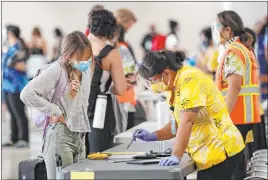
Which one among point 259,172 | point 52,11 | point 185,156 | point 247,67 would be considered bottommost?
point 259,172

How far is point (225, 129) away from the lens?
3.76 m

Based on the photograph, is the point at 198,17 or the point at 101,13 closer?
the point at 101,13

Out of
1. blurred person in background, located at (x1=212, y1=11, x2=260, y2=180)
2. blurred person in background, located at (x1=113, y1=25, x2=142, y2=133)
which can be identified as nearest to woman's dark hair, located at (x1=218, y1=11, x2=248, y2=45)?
blurred person in background, located at (x1=212, y1=11, x2=260, y2=180)

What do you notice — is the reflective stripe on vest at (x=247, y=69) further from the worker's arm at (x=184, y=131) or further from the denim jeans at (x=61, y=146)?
the worker's arm at (x=184, y=131)

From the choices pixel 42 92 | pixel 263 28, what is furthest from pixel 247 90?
pixel 263 28

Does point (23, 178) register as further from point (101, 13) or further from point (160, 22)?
point (160, 22)

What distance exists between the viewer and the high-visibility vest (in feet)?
17.0

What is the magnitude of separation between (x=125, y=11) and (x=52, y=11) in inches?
501

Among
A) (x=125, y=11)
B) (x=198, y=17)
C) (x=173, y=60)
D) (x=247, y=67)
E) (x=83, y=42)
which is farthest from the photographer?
(x=198, y=17)

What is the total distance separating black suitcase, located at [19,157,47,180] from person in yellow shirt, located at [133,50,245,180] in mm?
1301

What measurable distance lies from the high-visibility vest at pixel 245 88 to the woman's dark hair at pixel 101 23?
2.71 feet

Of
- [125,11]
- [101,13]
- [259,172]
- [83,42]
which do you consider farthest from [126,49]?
[83,42]

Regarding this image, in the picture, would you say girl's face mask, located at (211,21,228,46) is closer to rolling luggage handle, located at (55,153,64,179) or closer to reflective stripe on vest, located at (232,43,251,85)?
reflective stripe on vest, located at (232,43,251,85)

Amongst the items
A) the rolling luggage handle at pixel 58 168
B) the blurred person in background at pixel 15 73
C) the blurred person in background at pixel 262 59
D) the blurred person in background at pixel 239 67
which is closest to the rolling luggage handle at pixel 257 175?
the blurred person in background at pixel 239 67
